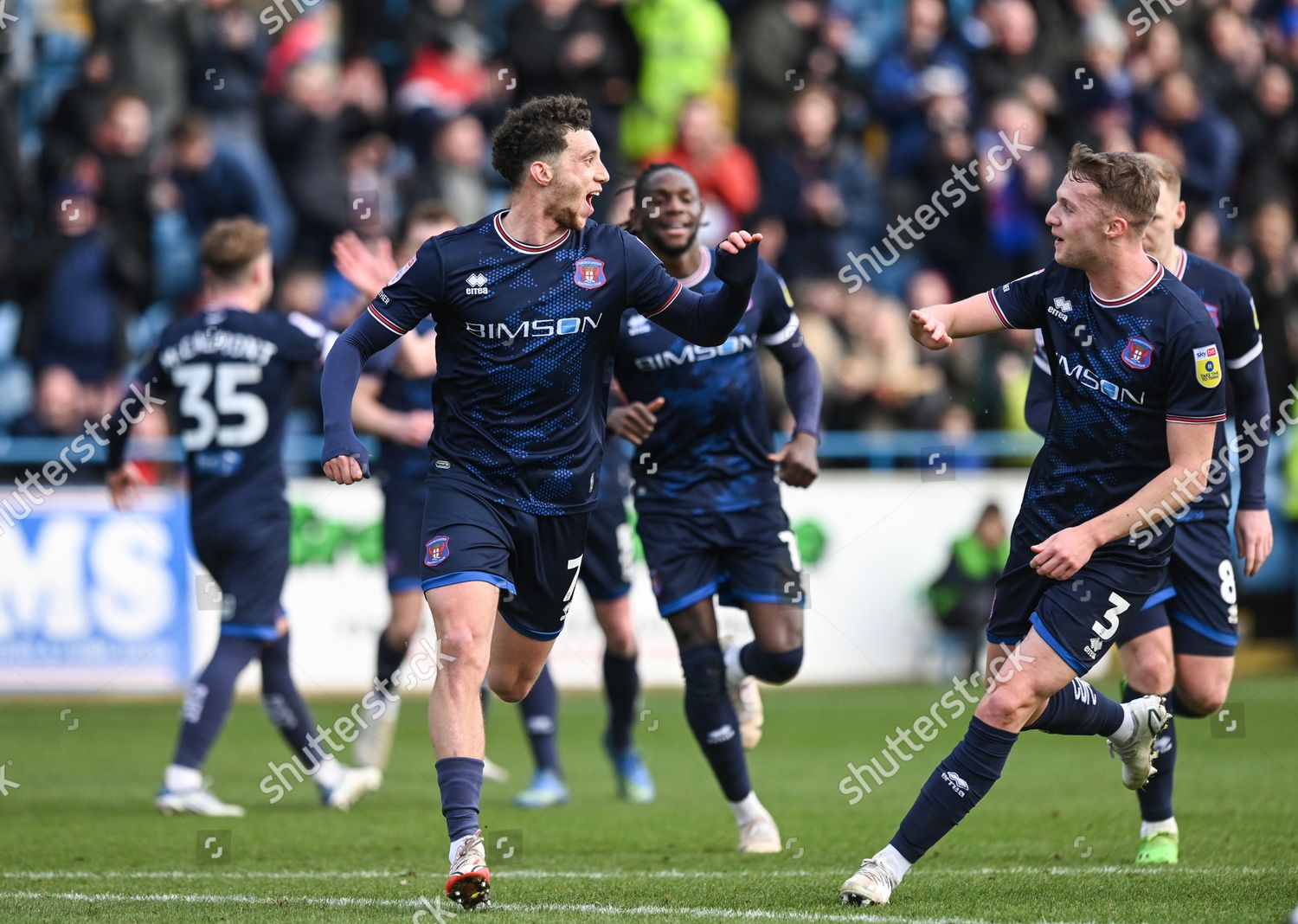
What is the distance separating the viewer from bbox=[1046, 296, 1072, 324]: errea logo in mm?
6293

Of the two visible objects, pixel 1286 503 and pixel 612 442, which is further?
pixel 1286 503

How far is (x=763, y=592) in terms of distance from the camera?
7.86m

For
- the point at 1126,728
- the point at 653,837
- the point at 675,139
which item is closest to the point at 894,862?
the point at 1126,728

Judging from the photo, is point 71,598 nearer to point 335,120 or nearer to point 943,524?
point 335,120

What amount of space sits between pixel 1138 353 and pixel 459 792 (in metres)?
2.68

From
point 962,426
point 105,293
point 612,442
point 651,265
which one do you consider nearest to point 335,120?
point 105,293

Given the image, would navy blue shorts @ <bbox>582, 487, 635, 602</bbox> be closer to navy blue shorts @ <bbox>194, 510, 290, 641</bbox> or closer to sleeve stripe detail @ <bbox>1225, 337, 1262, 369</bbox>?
navy blue shorts @ <bbox>194, 510, 290, 641</bbox>

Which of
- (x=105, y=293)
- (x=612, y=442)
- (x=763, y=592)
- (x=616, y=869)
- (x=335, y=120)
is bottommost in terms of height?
(x=616, y=869)

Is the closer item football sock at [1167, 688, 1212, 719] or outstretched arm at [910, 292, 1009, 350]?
outstretched arm at [910, 292, 1009, 350]

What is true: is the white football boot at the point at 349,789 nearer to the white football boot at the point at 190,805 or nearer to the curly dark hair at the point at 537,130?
the white football boot at the point at 190,805

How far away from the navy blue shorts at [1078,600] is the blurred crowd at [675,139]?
822 cm

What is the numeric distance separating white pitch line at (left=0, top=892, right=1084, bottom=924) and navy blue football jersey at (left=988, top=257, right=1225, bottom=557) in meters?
1.53

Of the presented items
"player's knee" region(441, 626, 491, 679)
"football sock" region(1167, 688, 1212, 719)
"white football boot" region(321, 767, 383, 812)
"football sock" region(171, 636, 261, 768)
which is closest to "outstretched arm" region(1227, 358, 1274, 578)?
"football sock" region(1167, 688, 1212, 719)

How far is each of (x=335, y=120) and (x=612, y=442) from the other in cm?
768
